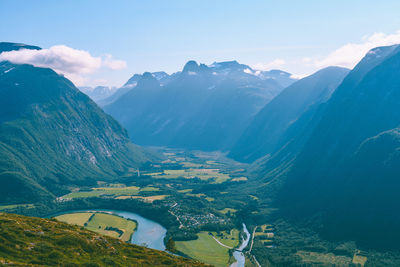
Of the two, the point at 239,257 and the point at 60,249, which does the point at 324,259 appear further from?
the point at 60,249

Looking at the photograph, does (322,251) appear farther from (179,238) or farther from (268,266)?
(179,238)

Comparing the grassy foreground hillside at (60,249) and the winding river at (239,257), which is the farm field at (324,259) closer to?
the winding river at (239,257)

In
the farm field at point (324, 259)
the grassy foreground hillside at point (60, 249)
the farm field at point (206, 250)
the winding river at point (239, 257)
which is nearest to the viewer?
the grassy foreground hillside at point (60, 249)

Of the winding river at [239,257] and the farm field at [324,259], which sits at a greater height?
the farm field at [324,259]

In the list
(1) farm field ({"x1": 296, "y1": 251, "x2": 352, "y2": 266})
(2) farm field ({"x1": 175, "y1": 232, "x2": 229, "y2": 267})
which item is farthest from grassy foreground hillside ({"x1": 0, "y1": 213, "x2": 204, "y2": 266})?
(1) farm field ({"x1": 296, "y1": 251, "x2": 352, "y2": 266})

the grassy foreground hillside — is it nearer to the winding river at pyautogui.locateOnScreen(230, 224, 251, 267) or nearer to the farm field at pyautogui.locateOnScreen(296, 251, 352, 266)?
the winding river at pyautogui.locateOnScreen(230, 224, 251, 267)

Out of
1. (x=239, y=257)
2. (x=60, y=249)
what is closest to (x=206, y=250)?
(x=239, y=257)

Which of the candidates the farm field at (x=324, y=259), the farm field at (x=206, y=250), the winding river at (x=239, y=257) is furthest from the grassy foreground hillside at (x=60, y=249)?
the farm field at (x=324, y=259)
